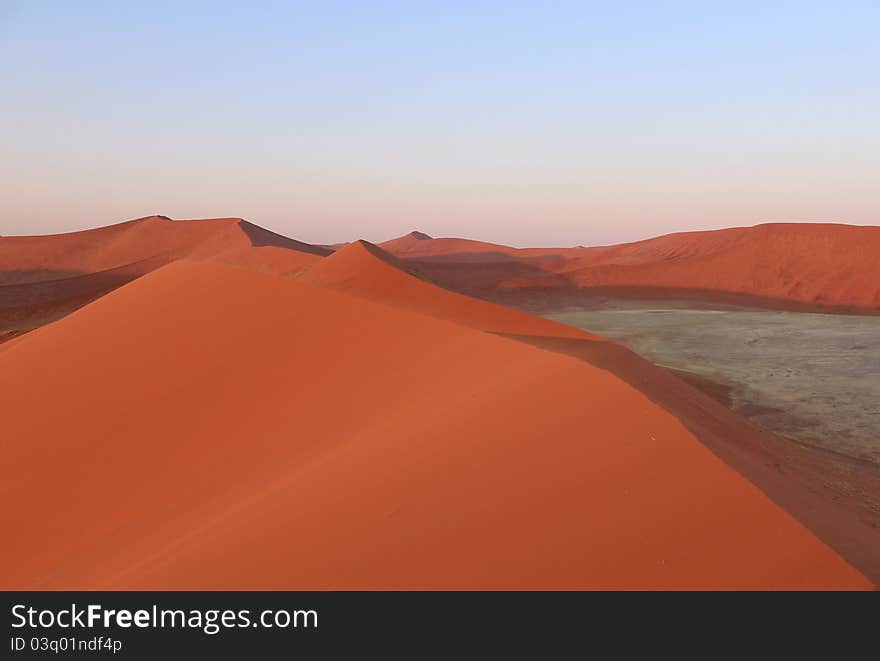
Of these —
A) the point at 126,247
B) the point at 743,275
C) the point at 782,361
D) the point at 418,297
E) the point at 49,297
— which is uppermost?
the point at 126,247

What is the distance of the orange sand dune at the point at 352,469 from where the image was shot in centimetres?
Answer: 267

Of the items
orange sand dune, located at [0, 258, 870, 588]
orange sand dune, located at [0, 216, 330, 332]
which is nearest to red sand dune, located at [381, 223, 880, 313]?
orange sand dune, located at [0, 216, 330, 332]

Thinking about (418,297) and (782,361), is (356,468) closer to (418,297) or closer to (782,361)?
(418,297)

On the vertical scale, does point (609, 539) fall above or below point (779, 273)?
below

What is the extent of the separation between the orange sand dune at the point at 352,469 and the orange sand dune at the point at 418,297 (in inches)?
174

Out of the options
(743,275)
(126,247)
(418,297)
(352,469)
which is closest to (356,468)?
(352,469)

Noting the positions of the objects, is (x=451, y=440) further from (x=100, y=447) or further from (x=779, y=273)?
(x=779, y=273)

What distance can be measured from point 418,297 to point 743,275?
31704 mm

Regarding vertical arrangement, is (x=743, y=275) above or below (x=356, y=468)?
above

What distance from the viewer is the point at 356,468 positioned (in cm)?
359
